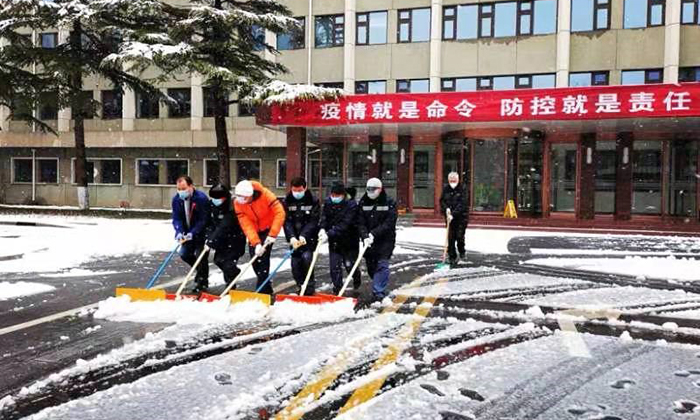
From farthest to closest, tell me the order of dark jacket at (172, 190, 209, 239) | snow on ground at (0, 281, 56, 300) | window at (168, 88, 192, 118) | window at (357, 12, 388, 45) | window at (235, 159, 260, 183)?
window at (168, 88, 192, 118), window at (235, 159, 260, 183), window at (357, 12, 388, 45), dark jacket at (172, 190, 209, 239), snow on ground at (0, 281, 56, 300)

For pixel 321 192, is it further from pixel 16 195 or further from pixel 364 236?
pixel 16 195

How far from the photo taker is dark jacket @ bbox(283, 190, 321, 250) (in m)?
7.53

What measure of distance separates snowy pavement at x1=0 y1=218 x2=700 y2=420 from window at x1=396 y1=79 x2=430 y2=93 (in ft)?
59.9

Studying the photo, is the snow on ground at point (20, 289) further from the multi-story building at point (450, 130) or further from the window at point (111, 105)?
the window at point (111, 105)

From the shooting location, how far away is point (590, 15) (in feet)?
77.8

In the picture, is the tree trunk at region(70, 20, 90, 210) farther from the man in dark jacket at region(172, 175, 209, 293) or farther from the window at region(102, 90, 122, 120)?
the man in dark jacket at region(172, 175, 209, 293)

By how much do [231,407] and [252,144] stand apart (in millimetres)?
25227

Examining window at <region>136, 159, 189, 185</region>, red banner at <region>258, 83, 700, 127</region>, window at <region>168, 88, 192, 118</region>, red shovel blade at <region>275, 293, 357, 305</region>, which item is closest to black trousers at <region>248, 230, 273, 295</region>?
red shovel blade at <region>275, 293, 357, 305</region>

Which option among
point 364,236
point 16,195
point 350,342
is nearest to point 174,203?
point 364,236

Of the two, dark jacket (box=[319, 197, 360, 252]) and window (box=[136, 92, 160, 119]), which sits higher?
window (box=[136, 92, 160, 119])

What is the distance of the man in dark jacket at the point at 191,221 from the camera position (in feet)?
25.4

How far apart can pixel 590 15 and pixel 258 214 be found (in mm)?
21463

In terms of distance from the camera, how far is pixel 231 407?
375 cm

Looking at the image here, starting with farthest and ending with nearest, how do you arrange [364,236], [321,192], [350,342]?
[321,192] < [364,236] < [350,342]
